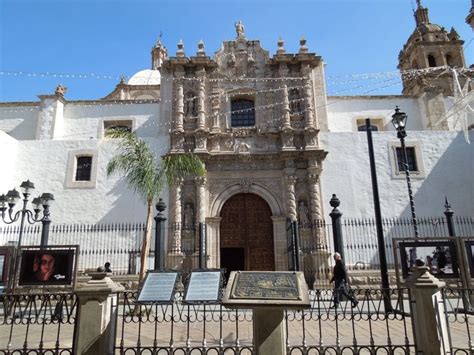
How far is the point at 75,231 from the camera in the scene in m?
14.8

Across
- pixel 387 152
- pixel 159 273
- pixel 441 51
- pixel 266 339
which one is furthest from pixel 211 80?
pixel 441 51

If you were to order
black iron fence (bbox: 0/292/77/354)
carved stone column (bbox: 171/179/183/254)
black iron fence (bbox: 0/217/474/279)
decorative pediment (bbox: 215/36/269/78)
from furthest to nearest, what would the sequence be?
decorative pediment (bbox: 215/36/269/78), carved stone column (bbox: 171/179/183/254), black iron fence (bbox: 0/217/474/279), black iron fence (bbox: 0/292/77/354)

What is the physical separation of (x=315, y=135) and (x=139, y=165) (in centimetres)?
893

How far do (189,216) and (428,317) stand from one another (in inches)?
470

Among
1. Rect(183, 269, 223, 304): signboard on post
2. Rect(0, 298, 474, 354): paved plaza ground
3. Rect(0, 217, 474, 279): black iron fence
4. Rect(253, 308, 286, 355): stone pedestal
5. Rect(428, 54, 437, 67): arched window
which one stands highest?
Rect(428, 54, 437, 67): arched window

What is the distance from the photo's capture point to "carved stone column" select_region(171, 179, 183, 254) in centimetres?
1469

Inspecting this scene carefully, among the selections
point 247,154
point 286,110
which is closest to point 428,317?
point 247,154

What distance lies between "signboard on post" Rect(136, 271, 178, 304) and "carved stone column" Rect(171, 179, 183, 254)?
8.40 m

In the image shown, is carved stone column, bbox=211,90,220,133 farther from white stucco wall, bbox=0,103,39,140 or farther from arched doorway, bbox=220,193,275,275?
white stucco wall, bbox=0,103,39,140

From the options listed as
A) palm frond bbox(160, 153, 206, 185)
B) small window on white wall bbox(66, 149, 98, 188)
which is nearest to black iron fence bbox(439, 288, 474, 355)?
palm frond bbox(160, 153, 206, 185)

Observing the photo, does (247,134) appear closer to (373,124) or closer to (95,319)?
(373,124)

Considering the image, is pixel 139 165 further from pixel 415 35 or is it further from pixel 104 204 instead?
pixel 415 35

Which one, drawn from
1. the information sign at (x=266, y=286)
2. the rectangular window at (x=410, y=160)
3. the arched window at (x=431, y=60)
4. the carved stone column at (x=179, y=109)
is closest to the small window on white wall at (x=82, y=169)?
the carved stone column at (x=179, y=109)

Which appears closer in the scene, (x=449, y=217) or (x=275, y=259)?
(x=449, y=217)
